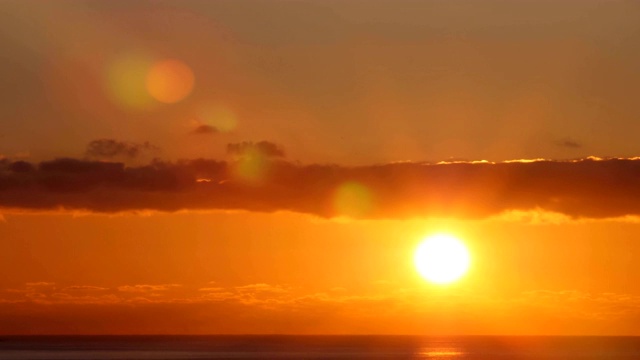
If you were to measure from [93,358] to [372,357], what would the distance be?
29821 mm

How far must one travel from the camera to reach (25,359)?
101438 mm

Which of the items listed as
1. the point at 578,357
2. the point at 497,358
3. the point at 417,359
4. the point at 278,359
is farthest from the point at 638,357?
the point at 278,359

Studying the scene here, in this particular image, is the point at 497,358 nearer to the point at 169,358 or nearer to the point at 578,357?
the point at 578,357

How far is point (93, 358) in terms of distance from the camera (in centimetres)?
10475

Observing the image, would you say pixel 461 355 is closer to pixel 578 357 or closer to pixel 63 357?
pixel 578 357

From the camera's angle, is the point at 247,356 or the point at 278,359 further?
the point at 247,356

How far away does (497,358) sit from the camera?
10488 cm

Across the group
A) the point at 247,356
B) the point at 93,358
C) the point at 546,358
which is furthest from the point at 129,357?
the point at 546,358

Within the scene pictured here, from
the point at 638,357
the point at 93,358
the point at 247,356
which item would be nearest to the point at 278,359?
the point at 247,356

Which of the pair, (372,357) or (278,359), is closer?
(278,359)

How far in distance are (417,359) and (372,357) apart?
29.3 ft

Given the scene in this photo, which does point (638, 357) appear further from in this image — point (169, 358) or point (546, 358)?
point (169, 358)

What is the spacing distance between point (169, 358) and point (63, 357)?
462 inches

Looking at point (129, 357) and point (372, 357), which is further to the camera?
point (372, 357)
